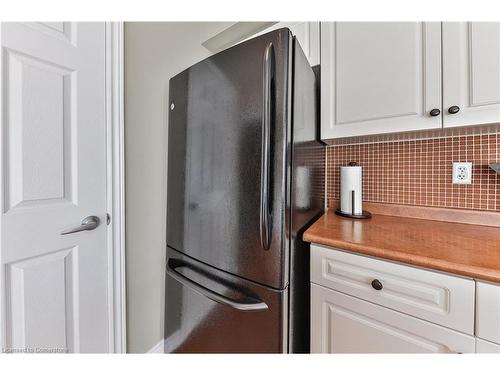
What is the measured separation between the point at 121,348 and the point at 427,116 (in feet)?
6.05

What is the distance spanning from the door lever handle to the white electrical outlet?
66.9 inches

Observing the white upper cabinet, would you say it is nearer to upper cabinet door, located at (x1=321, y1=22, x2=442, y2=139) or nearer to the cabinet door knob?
upper cabinet door, located at (x1=321, y1=22, x2=442, y2=139)

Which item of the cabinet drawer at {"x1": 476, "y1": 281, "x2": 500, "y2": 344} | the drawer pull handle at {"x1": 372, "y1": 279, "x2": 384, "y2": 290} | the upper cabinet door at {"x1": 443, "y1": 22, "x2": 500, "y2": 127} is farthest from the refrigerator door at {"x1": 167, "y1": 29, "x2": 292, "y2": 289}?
the upper cabinet door at {"x1": 443, "y1": 22, "x2": 500, "y2": 127}

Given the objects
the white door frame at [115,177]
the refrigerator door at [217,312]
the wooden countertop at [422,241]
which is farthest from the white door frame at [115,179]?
the wooden countertop at [422,241]

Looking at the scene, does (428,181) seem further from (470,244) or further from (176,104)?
(176,104)

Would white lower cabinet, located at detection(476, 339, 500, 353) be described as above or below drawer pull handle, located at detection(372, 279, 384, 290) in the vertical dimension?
below

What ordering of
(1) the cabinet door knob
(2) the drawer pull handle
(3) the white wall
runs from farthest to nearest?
(3) the white wall
(1) the cabinet door knob
(2) the drawer pull handle

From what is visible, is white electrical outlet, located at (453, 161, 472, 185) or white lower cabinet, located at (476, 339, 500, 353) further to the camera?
white electrical outlet, located at (453, 161, 472, 185)

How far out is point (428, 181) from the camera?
3.51 ft

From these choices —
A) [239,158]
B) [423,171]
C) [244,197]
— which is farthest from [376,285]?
[423,171]

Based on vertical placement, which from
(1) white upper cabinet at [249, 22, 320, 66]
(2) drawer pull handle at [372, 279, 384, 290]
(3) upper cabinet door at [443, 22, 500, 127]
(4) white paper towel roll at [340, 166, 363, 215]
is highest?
(1) white upper cabinet at [249, 22, 320, 66]

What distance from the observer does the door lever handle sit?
899 mm

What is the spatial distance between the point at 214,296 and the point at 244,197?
421 mm
